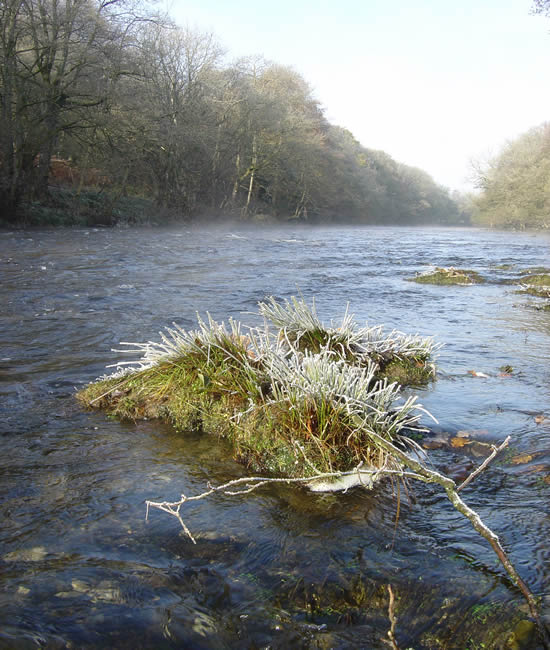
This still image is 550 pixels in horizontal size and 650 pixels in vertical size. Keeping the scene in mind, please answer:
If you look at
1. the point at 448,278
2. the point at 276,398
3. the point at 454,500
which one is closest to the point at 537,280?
the point at 448,278

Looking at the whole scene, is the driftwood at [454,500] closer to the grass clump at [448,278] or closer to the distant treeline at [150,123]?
the grass clump at [448,278]

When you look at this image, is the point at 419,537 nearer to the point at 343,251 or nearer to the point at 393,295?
the point at 393,295

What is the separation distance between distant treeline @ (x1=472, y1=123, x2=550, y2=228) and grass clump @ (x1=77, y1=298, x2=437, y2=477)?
46960 millimetres

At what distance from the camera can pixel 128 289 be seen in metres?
10.6

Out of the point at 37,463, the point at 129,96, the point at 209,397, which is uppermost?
the point at 129,96

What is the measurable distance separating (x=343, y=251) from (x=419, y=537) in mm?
20263

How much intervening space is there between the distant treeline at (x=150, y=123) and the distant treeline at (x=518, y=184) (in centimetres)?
1316

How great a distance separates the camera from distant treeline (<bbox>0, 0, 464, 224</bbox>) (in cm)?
2142

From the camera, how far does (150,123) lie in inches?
1022

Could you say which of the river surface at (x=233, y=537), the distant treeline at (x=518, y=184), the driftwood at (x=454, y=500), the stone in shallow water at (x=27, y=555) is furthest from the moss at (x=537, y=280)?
the distant treeline at (x=518, y=184)

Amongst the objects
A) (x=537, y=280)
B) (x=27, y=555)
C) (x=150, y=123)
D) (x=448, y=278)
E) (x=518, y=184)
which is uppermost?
(x=518, y=184)

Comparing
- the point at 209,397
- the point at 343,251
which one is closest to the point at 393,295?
the point at 209,397

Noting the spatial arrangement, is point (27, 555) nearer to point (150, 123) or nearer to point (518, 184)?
point (150, 123)

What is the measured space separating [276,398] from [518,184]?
170 feet
